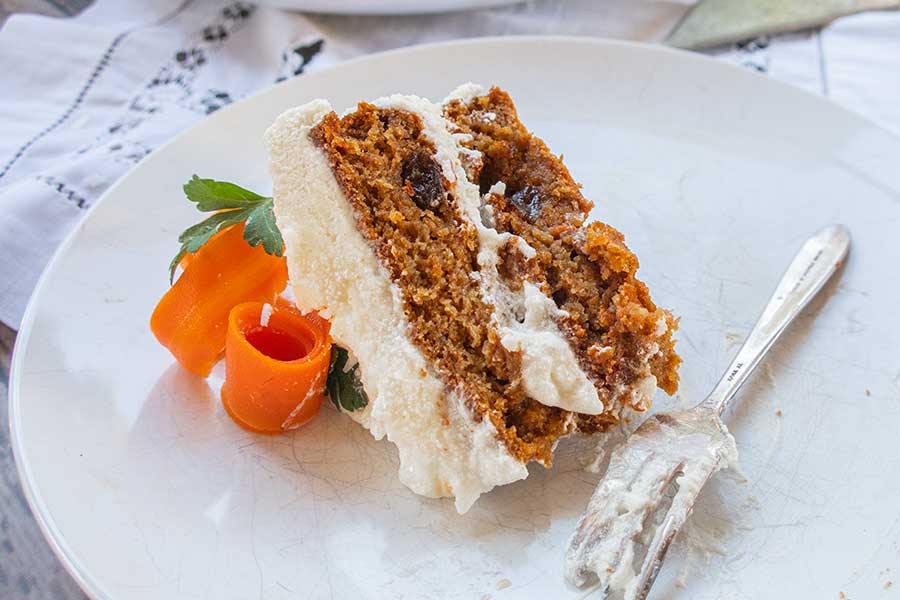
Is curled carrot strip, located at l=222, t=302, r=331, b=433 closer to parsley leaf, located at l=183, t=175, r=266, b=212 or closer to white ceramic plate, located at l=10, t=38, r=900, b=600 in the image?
white ceramic plate, located at l=10, t=38, r=900, b=600

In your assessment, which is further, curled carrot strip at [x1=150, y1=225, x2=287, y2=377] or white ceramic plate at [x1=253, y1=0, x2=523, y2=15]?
white ceramic plate at [x1=253, y1=0, x2=523, y2=15]

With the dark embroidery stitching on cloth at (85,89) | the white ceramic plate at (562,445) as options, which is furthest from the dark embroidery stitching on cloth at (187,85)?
the white ceramic plate at (562,445)

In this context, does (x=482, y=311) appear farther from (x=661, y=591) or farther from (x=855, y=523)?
(x=855, y=523)

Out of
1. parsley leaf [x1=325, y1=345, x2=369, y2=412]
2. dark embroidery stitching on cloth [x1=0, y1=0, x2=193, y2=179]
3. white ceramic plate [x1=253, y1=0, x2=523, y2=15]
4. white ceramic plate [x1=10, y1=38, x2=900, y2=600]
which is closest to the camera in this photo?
white ceramic plate [x1=10, y1=38, x2=900, y2=600]

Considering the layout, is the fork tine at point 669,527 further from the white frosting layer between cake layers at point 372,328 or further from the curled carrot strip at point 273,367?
the curled carrot strip at point 273,367

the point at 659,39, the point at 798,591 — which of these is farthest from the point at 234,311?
the point at 659,39

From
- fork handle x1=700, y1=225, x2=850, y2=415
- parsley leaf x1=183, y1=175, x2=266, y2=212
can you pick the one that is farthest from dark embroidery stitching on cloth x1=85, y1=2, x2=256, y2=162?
fork handle x1=700, y1=225, x2=850, y2=415
